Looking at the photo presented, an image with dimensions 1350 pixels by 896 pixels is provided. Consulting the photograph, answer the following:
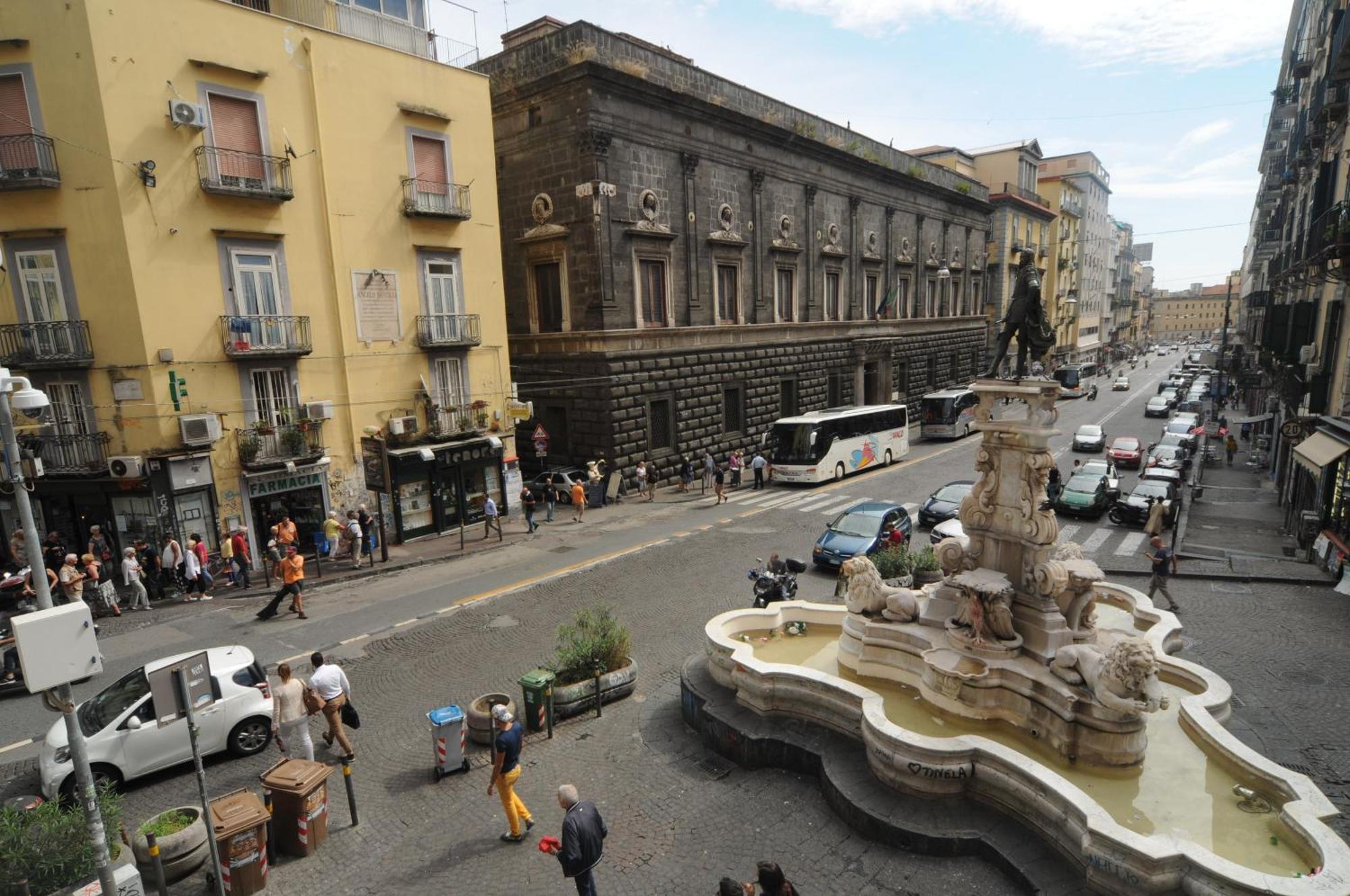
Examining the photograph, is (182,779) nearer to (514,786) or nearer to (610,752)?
(514,786)

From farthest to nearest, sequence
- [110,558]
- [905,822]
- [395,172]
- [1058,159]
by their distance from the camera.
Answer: [1058,159], [395,172], [110,558], [905,822]

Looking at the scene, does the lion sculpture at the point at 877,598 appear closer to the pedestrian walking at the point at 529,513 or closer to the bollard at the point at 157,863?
the bollard at the point at 157,863

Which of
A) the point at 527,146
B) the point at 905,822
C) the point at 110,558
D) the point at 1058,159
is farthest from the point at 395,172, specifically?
the point at 1058,159

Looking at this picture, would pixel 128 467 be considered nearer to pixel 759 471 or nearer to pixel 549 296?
pixel 549 296

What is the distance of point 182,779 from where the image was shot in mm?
8680

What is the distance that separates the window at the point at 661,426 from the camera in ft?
85.4

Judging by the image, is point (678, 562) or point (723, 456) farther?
point (723, 456)

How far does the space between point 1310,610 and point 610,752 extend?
43.2 feet

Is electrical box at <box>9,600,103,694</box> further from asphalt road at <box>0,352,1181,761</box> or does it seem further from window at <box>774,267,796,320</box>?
window at <box>774,267,796,320</box>

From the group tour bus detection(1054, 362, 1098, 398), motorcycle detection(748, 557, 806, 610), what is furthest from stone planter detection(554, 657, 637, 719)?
tour bus detection(1054, 362, 1098, 398)

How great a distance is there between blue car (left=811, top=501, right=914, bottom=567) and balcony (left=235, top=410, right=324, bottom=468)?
12872 mm

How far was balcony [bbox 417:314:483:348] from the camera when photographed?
20.1m

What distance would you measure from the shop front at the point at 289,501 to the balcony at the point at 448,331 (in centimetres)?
440

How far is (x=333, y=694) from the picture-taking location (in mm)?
8664
